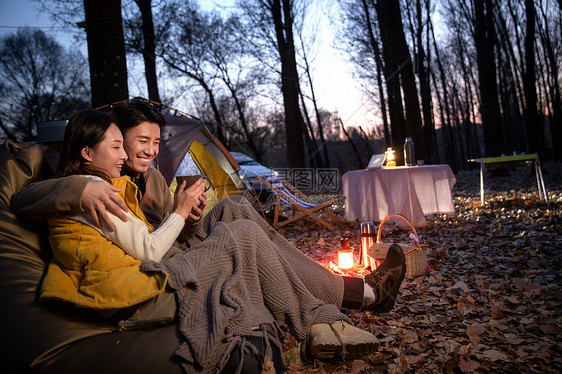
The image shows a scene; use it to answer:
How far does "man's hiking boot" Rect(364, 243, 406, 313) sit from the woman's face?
1682 mm

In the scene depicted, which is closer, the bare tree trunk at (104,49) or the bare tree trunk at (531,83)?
the bare tree trunk at (104,49)

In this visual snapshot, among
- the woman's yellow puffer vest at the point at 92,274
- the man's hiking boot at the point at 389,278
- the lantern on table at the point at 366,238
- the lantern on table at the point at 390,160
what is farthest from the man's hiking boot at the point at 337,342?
the lantern on table at the point at 390,160

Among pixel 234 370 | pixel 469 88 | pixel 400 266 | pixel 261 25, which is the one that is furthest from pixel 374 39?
pixel 234 370

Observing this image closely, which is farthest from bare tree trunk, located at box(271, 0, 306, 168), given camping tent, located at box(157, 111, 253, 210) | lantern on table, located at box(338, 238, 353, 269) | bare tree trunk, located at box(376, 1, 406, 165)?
lantern on table, located at box(338, 238, 353, 269)

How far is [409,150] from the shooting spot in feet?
18.8

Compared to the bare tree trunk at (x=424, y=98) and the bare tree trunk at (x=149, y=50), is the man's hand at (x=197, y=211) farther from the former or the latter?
the bare tree trunk at (x=424, y=98)

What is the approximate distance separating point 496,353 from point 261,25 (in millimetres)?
15189

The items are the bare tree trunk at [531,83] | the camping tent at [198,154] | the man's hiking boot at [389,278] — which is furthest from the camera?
the bare tree trunk at [531,83]

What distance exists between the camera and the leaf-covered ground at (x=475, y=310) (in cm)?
186

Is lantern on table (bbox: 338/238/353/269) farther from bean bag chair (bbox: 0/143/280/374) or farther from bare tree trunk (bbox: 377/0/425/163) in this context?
bare tree trunk (bbox: 377/0/425/163)

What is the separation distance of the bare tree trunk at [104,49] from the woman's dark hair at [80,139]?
4.03 metres

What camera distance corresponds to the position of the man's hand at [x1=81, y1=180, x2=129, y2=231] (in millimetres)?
1468

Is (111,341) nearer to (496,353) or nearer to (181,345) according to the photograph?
(181,345)

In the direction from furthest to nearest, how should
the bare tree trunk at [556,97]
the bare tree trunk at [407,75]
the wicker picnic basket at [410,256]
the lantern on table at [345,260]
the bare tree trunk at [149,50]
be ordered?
Result: 1. the bare tree trunk at [556,97]
2. the bare tree trunk at [149,50]
3. the bare tree trunk at [407,75]
4. the lantern on table at [345,260]
5. the wicker picnic basket at [410,256]
